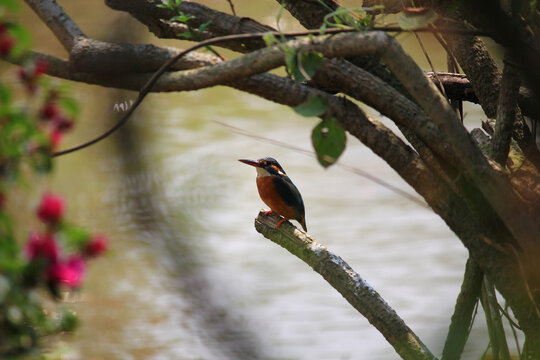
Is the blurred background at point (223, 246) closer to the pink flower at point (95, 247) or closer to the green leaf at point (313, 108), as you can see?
the green leaf at point (313, 108)

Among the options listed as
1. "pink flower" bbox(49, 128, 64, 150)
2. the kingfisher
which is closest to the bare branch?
"pink flower" bbox(49, 128, 64, 150)

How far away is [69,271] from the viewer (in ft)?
1.75

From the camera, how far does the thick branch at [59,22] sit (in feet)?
3.56

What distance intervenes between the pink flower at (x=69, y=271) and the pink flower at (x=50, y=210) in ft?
0.12

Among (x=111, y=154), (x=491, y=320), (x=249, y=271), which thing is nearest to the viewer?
(x=491, y=320)

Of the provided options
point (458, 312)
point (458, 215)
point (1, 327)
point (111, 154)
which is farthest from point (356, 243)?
point (1, 327)

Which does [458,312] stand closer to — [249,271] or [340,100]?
[340,100]

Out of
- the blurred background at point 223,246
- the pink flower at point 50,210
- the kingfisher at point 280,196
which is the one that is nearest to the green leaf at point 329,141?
the pink flower at point 50,210

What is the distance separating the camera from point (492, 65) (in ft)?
4.44

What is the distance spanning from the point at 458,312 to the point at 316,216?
2517 millimetres

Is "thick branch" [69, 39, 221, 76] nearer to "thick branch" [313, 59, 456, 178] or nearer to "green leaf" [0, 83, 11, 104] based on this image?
"thick branch" [313, 59, 456, 178]

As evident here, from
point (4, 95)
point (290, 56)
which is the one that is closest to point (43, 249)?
point (4, 95)

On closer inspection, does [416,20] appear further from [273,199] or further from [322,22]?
[273,199]

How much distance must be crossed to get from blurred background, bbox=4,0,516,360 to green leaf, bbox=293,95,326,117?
1328 millimetres
